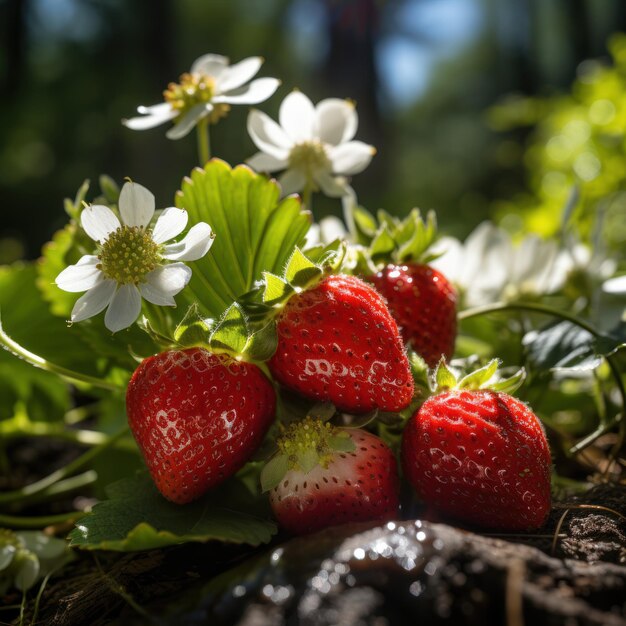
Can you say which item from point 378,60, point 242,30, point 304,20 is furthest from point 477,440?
point 242,30

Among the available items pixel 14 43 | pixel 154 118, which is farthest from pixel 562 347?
pixel 14 43

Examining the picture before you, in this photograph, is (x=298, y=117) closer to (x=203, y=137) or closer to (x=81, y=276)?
(x=203, y=137)

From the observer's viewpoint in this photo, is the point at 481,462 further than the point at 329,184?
No

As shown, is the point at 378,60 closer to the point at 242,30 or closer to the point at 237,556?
the point at 242,30

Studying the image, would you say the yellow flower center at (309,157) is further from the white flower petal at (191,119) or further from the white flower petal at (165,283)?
the white flower petal at (165,283)

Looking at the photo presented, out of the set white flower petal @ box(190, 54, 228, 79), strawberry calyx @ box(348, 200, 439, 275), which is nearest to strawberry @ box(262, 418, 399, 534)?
strawberry calyx @ box(348, 200, 439, 275)
